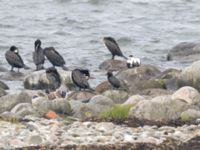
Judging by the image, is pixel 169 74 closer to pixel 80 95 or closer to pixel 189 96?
pixel 80 95

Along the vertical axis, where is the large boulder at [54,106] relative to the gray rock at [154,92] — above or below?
above

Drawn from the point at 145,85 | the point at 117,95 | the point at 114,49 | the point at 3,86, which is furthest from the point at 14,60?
the point at 117,95

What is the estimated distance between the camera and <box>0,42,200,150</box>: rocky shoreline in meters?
9.70

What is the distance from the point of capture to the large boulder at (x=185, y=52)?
2436 centimetres

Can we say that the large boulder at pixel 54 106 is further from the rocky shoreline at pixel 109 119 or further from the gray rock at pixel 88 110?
the gray rock at pixel 88 110

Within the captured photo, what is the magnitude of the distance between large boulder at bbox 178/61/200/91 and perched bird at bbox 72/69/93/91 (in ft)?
7.19

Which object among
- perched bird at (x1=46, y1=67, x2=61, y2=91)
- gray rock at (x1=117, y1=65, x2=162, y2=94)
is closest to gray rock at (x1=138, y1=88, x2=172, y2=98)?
gray rock at (x1=117, y1=65, x2=162, y2=94)

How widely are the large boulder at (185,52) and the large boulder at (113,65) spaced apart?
89.3 inches

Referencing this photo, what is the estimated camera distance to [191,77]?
18.4 m

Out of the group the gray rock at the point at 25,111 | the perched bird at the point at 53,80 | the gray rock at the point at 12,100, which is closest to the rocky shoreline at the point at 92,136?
the gray rock at the point at 25,111

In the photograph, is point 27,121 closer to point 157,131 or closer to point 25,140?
point 25,140

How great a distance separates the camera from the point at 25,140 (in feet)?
32.0

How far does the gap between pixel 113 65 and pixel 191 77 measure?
14.9ft

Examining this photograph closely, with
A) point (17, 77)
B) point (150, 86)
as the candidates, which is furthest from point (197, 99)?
point (17, 77)
